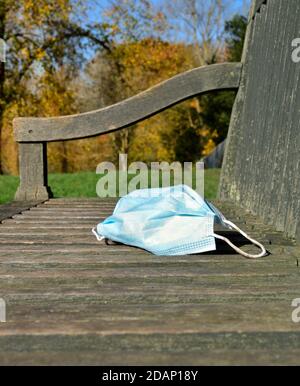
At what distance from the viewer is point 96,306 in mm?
1104

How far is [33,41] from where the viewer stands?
1416 centimetres

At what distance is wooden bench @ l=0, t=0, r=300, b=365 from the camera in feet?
2.90

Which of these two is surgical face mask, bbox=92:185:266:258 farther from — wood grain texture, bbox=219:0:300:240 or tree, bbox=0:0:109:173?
tree, bbox=0:0:109:173

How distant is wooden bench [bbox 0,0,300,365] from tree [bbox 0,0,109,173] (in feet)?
39.8

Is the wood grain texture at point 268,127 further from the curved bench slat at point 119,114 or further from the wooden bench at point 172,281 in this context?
the curved bench slat at point 119,114

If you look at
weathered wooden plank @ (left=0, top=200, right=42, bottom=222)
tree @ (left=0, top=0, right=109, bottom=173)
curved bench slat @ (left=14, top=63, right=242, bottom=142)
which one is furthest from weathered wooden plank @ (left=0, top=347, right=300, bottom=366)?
tree @ (left=0, top=0, right=109, bottom=173)

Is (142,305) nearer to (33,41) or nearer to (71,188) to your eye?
(71,188)

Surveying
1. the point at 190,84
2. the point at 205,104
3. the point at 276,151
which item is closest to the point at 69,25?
the point at 205,104

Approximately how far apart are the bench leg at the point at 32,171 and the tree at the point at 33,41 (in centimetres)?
1142

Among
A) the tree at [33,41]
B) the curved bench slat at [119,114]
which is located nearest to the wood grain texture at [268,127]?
the curved bench slat at [119,114]

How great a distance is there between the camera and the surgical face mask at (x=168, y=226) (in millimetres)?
1605
